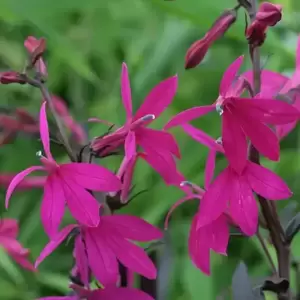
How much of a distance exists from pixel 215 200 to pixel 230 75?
0.06 meters

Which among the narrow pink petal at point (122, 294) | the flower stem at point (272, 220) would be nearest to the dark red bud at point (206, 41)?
the flower stem at point (272, 220)

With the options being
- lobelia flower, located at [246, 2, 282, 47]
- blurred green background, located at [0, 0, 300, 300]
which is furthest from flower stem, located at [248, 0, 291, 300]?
blurred green background, located at [0, 0, 300, 300]

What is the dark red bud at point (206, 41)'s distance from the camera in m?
0.37

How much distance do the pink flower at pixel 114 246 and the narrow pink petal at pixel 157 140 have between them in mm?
41

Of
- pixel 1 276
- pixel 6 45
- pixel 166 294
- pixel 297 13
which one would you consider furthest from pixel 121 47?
pixel 166 294

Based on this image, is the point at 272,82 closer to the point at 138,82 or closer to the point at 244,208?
the point at 244,208

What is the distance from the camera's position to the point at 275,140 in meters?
0.33

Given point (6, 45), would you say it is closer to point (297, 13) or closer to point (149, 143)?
point (297, 13)

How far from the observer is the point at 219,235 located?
0.34 meters

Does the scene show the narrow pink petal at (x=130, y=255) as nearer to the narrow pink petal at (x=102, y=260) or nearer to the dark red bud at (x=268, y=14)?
the narrow pink petal at (x=102, y=260)

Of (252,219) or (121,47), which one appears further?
(121,47)

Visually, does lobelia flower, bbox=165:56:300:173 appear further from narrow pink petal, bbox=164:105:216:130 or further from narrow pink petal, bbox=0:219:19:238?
narrow pink petal, bbox=0:219:19:238

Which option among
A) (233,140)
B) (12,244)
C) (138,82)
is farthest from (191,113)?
(138,82)

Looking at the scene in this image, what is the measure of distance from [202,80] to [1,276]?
1.28 ft
